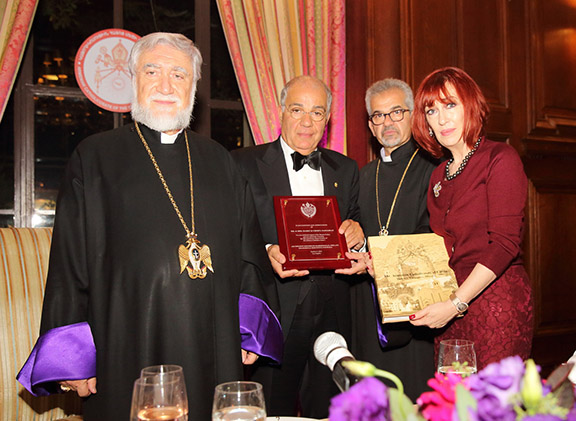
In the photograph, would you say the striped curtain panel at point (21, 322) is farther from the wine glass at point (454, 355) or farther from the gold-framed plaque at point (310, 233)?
the wine glass at point (454, 355)

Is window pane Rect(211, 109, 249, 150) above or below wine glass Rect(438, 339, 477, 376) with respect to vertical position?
above

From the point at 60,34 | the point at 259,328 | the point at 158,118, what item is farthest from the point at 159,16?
the point at 259,328

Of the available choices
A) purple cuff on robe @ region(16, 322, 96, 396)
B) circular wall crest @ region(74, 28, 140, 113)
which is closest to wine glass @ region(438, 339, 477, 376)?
purple cuff on robe @ region(16, 322, 96, 396)

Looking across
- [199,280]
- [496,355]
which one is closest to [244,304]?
[199,280]

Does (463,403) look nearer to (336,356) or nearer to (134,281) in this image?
(336,356)

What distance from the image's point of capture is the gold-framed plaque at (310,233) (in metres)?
2.78

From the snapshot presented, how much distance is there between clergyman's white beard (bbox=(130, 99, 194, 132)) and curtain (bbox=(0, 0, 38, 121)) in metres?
1.76

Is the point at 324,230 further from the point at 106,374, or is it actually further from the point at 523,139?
the point at 523,139

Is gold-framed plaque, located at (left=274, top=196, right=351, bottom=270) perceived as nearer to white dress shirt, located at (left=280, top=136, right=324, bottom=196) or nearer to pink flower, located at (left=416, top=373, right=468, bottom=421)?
white dress shirt, located at (left=280, top=136, right=324, bottom=196)

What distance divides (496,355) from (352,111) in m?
2.79

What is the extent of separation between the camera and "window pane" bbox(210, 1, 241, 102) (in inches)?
181

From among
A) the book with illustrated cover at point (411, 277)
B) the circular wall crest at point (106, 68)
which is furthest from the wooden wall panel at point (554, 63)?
the circular wall crest at point (106, 68)

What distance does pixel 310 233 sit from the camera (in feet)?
9.41

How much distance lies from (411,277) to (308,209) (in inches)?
31.5
